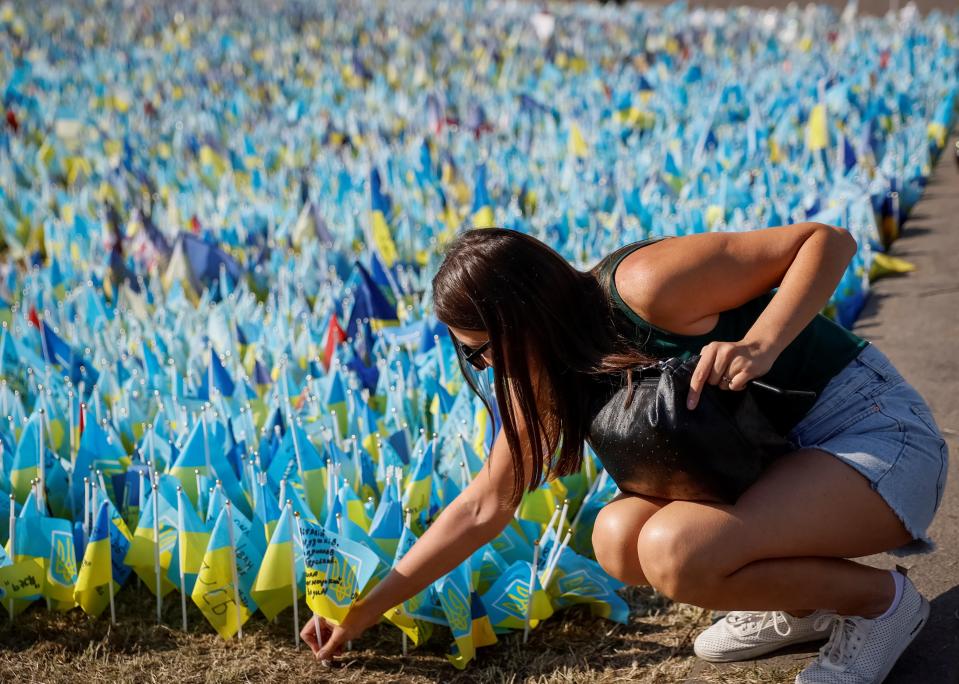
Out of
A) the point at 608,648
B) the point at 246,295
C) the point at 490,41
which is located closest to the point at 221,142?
the point at 246,295

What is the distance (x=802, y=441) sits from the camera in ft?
5.85

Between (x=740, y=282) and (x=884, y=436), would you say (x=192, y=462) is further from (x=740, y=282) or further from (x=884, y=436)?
(x=884, y=436)

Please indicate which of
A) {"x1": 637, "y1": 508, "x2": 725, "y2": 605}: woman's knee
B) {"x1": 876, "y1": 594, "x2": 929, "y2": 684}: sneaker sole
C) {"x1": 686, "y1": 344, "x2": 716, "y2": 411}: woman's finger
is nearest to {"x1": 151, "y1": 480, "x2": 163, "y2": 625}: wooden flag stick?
{"x1": 637, "y1": 508, "x2": 725, "y2": 605}: woman's knee

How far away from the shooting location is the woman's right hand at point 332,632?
1912 millimetres

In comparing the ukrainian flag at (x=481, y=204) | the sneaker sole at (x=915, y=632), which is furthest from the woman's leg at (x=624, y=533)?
the ukrainian flag at (x=481, y=204)

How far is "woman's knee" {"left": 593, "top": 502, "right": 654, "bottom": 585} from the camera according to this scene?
5.70 ft

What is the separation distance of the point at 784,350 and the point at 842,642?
1.56ft

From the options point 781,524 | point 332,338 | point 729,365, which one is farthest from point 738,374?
point 332,338

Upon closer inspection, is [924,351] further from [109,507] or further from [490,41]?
[490,41]

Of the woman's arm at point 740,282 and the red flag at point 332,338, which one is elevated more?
the woman's arm at point 740,282

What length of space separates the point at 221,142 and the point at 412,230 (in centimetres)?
195

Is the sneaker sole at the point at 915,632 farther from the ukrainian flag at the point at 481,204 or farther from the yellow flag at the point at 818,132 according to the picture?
the yellow flag at the point at 818,132

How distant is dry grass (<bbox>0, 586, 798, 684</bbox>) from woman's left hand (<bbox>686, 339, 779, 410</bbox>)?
57 cm

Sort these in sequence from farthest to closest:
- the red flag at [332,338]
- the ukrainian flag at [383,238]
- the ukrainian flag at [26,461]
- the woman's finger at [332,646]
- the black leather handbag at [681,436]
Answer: the ukrainian flag at [383,238] → the red flag at [332,338] → the ukrainian flag at [26,461] → the woman's finger at [332,646] → the black leather handbag at [681,436]
